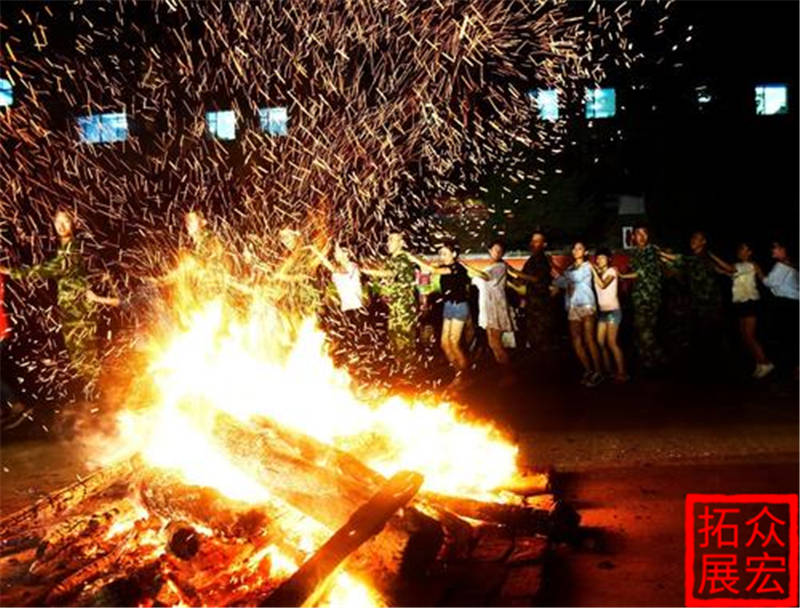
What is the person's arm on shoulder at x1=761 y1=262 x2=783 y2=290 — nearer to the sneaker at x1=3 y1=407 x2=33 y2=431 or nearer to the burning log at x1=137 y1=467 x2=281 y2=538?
the burning log at x1=137 y1=467 x2=281 y2=538

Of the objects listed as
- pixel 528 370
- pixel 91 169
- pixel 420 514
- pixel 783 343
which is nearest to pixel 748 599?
pixel 420 514

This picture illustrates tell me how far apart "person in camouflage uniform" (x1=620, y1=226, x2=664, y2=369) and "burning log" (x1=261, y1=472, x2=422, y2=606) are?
6430 millimetres

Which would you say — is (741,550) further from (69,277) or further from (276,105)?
(276,105)

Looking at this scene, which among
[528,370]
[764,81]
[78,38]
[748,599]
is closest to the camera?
[748,599]

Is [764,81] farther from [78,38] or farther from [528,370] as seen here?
[78,38]

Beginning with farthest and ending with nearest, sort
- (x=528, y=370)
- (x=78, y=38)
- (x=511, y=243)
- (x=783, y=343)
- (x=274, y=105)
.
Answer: (x=274, y=105)
(x=511, y=243)
(x=78, y=38)
(x=783, y=343)
(x=528, y=370)

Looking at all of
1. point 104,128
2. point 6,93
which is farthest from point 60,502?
point 104,128

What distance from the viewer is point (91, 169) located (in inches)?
728

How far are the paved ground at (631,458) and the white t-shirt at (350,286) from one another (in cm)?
210

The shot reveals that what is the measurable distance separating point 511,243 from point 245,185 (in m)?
6.57

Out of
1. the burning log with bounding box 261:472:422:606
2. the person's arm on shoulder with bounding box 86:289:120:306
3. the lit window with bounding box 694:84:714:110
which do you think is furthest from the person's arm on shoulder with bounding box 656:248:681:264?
the lit window with bounding box 694:84:714:110

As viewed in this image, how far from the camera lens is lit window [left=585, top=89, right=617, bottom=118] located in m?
19.3

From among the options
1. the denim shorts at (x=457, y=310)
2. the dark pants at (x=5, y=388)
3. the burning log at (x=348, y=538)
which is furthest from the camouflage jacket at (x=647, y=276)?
the dark pants at (x=5, y=388)

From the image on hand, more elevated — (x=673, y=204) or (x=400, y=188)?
(x=400, y=188)
